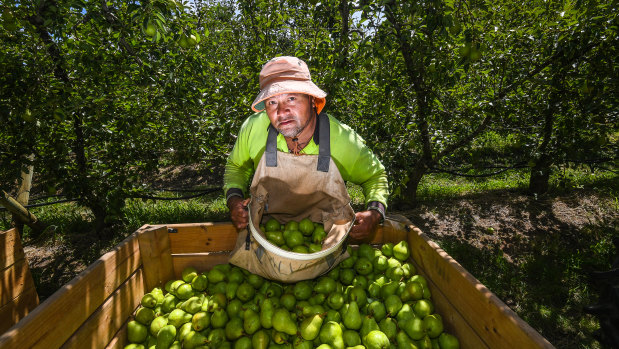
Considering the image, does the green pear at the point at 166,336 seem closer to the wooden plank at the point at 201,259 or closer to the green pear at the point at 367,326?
the wooden plank at the point at 201,259

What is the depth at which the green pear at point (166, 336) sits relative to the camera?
1.96 m

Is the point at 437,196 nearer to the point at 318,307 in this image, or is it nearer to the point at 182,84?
the point at 318,307

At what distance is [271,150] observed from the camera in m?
2.40

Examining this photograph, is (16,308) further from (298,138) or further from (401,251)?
(401,251)

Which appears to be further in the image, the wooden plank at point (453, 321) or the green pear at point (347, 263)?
the green pear at point (347, 263)

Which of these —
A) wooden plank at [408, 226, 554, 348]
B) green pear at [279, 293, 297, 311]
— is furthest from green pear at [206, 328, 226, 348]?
wooden plank at [408, 226, 554, 348]

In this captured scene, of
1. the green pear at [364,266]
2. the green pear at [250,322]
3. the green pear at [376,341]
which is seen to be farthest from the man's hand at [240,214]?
the green pear at [376,341]

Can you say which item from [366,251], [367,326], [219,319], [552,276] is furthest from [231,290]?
[552,276]

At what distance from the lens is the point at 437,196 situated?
21.9ft

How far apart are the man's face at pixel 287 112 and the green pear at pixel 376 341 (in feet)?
5.04

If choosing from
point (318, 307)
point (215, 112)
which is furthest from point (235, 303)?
point (215, 112)

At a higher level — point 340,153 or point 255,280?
point 340,153

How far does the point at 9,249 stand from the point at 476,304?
3983 mm

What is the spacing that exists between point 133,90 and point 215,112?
1.06 metres
